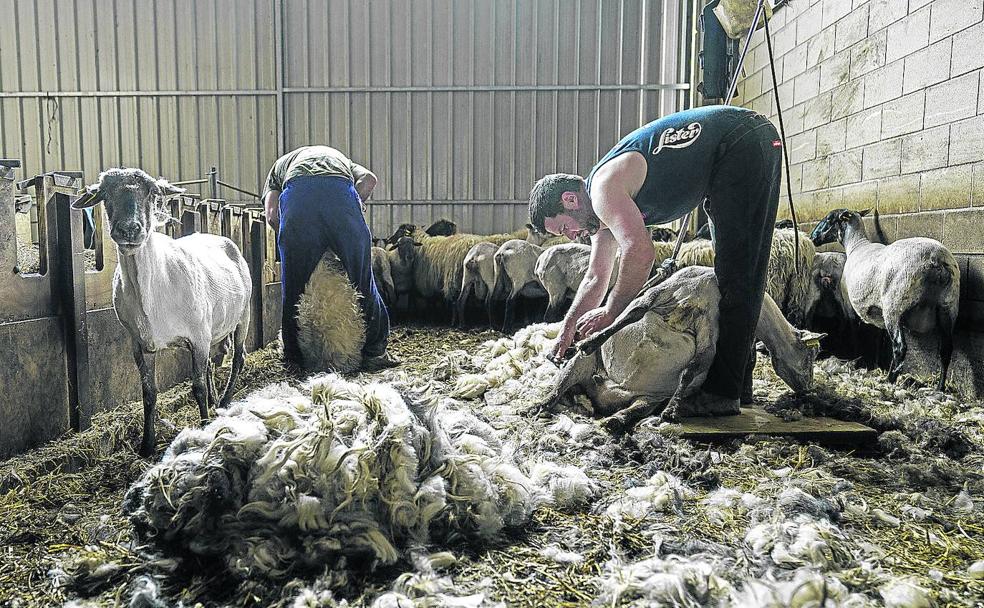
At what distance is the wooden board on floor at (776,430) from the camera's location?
301cm

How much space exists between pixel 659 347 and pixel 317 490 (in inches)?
75.0

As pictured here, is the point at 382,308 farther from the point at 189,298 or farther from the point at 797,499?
the point at 797,499

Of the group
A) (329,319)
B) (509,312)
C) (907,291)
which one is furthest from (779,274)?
(329,319)

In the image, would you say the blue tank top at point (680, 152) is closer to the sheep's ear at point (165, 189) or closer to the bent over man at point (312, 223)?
the sheep's ear at point (165, 189)

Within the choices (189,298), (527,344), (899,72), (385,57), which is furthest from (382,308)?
(385,57)

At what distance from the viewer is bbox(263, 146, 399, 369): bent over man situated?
4.48 m

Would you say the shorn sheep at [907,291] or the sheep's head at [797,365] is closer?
the sheep's head at [797,365]

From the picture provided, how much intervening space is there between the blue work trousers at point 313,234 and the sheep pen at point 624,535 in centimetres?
140

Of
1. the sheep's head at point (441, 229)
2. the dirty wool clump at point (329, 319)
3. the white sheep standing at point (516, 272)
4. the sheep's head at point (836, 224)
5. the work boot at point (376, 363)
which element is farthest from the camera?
the sheep's head at point (441, 229)

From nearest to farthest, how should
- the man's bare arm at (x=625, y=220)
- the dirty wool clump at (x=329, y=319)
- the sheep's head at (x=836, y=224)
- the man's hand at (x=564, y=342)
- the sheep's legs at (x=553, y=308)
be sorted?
1. the man's bare arm at (x=625, y=220)
2. the man's hand at (x=564, y=342)
3. the dirty wool clump at (x=329, y=319)
4. the sheep's head at (x=836, y=224)
5. the sheep's legs at (x=553, y=308)

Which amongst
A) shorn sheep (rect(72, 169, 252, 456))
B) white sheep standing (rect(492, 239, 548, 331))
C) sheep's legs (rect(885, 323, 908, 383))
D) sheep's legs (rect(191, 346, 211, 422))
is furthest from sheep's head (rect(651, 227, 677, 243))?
sheep's legs (rect(191, 346, 211, 422))

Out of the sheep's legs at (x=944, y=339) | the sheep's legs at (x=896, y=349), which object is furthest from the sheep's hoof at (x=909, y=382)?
the sheep's legs at (x=944, y=339)

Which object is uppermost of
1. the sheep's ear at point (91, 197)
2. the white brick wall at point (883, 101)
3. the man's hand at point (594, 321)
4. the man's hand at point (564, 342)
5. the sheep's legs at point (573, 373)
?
the white brick wall at point (883, 101)

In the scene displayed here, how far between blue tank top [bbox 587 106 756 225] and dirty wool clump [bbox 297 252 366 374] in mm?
2282
